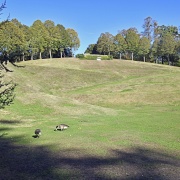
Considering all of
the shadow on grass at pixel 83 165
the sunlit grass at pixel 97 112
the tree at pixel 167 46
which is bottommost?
the sunlit grass at pixel 97 112

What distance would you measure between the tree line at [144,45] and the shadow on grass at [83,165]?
100785 millimetres

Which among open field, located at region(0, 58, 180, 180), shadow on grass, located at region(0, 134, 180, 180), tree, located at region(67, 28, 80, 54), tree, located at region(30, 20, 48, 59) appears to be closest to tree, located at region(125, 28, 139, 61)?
tree, located at region(67, 28, 80, 54)

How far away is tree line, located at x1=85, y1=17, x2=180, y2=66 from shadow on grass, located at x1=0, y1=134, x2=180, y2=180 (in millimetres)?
100785

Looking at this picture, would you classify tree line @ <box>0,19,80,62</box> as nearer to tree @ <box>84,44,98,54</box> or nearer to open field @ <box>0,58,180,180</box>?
tree @ <box>84,44,98,54</box>

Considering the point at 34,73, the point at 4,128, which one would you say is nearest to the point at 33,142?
the point at 4,128

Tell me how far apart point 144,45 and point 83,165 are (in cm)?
10844

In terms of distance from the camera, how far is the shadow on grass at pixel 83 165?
9620 mm

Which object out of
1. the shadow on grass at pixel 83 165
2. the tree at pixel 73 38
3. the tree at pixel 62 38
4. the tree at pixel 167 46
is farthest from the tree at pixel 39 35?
the shadow on grass at pixel 83 165

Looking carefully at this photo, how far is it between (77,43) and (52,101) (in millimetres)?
86104

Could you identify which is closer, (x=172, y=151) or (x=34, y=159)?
(x=34, y=159)

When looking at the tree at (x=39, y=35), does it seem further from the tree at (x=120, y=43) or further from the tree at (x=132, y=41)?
the tree at (x=132, y=41)

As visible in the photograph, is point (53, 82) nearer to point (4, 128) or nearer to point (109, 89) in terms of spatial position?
point (109, 89)

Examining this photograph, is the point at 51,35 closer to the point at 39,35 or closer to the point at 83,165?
the point at 39,35

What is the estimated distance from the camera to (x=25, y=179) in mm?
9195
